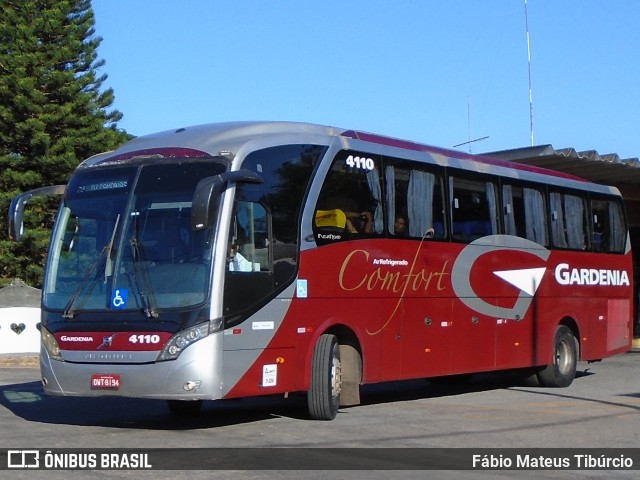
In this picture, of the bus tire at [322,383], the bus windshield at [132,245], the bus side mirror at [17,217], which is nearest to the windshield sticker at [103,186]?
the bus windshield at [132,245]

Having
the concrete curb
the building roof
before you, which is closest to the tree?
the concrete curb

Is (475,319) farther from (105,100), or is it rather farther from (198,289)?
(105,100)

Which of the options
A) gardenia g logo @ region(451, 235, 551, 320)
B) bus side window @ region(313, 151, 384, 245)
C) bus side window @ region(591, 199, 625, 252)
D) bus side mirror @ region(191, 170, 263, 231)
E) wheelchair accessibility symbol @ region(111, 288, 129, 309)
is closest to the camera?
bus side mirror @ region(191, 170, 263, 231)

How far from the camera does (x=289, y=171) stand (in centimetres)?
1252

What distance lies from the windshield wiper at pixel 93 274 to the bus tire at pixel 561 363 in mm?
9300

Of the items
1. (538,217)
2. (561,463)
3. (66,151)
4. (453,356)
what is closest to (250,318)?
(561,463)

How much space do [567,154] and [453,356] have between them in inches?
358

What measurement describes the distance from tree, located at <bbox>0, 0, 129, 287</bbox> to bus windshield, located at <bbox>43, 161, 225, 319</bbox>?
3034cm

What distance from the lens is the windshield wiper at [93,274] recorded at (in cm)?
1168

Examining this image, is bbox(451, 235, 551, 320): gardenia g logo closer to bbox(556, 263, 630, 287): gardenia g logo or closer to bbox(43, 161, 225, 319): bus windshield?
bbox(556, 263, 630, 287): gardenia g logo

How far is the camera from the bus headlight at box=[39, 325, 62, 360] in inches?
468

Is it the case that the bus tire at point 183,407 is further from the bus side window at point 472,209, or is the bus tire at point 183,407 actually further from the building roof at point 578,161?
the building roof at point 578,161

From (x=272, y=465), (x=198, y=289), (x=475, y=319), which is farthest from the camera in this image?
(x=475, y=319)

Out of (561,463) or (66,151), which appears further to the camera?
(66,151)
